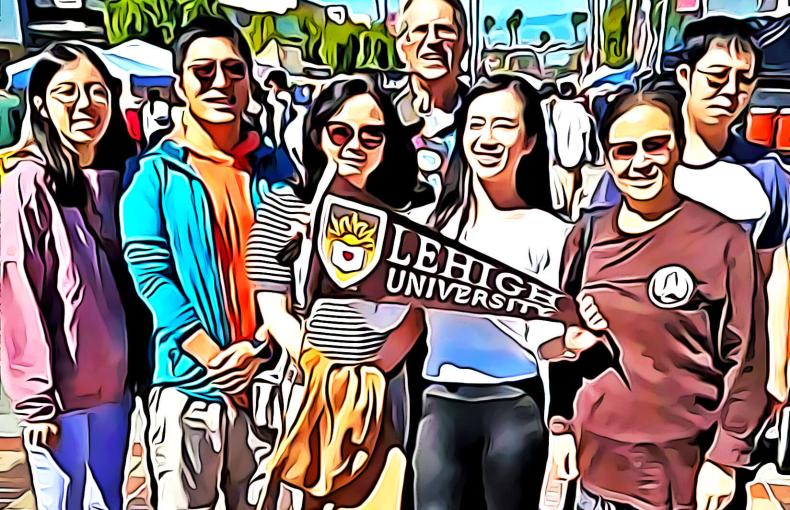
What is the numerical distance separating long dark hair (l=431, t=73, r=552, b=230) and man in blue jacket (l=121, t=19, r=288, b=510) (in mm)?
268

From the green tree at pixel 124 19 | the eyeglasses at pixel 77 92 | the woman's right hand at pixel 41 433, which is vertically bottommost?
the woman's right hand at pixel 41 433

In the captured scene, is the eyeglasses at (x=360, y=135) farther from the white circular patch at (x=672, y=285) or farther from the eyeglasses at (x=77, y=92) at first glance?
the white circular patch at (x=672, y=285)

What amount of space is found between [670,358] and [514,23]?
20.4 inches

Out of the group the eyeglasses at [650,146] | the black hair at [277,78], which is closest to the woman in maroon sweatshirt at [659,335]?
the eyeglasses at [650,146]

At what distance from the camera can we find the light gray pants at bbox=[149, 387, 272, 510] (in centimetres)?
117

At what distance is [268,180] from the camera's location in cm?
112

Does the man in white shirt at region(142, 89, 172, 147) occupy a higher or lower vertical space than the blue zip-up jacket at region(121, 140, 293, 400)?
higher

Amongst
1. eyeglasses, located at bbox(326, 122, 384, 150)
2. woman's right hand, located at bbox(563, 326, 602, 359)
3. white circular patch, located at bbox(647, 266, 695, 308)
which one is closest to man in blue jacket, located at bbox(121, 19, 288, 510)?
eyeglasses, located at bbox(326, 122, 384, 150)

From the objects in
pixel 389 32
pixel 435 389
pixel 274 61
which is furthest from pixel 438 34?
pixel 435 389

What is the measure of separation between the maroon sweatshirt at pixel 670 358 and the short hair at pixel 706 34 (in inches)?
8.0

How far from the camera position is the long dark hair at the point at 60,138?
1.10 metres

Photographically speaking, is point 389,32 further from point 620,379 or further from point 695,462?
point 695,462

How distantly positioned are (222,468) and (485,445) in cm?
39

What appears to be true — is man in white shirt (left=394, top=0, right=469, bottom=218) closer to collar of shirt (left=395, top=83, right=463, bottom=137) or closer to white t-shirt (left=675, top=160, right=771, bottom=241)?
collar of shirt (left=395, top=83, right=463, bottom=137)
